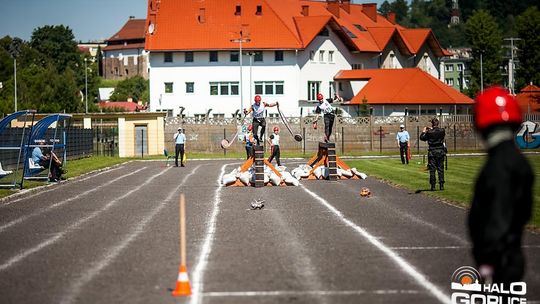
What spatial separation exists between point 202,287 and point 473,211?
16.8 feet

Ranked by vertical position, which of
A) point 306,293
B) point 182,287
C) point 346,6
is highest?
point 346,6

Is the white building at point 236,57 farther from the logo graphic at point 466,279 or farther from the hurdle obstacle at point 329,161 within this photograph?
the logo graphic at point 466,279

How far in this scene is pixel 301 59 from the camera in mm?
90375

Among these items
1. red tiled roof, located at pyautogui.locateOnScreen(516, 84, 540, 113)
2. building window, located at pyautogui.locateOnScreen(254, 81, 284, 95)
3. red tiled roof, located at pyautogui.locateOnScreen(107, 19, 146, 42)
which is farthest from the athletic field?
red tiled roof, located at pyautogui.locateOnScreen(107, 19, 146, 42)

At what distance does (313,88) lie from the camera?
91.9 metres

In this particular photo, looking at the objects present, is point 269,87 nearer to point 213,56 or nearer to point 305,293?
point 213,56

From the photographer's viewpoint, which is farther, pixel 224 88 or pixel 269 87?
pixel 269 87

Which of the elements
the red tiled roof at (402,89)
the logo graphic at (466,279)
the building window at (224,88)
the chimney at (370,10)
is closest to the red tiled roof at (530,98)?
the red tiled roof at (402,89)

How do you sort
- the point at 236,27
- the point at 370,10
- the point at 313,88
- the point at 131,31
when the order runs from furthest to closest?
the point at 131,31 → the point at 370,10 → the point at 313,88 → the point at 236,27

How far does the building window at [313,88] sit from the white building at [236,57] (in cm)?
10

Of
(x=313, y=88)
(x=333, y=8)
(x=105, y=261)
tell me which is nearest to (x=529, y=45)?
(x=333, y=8)

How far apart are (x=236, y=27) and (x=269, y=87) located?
6.94 meters

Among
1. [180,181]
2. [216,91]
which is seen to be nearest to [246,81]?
[216,91]

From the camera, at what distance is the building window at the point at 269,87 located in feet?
295
